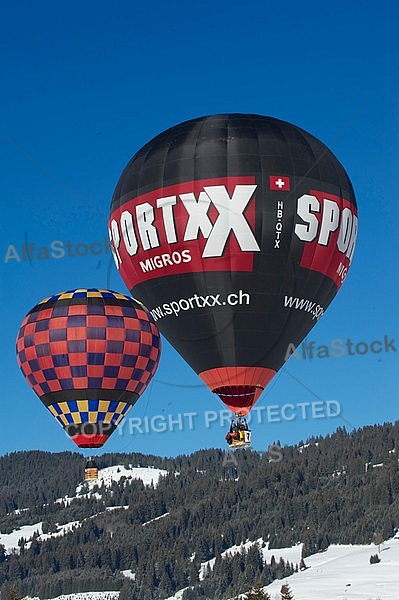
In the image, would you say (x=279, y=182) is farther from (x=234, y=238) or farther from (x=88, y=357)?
(x=88, y=357)

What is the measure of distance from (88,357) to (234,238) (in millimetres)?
15862

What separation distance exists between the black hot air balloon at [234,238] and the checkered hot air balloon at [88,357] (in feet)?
40.3

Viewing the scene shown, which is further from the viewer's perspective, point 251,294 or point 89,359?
point 89,359

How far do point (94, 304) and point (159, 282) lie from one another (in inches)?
598

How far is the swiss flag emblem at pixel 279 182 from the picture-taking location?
3300cm

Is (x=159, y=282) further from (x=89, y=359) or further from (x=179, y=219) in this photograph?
(x=89, y=359)

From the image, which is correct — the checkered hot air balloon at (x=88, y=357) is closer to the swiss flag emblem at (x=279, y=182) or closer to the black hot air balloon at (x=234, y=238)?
the black hot air balloon at (x=234, y=238)

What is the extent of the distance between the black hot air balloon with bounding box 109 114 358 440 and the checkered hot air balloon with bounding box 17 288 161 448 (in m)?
12.3

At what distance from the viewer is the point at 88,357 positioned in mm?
46844

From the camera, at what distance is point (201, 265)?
1293 inches

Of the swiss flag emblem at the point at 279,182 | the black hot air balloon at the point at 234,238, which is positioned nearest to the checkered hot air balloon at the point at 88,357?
the black hot air balloon at the point at 234,238

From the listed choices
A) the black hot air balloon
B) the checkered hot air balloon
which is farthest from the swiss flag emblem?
the checkered hot air balloon

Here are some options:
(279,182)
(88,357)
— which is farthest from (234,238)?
(88,357)

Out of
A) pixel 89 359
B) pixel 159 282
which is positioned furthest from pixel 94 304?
pixel 159 282
